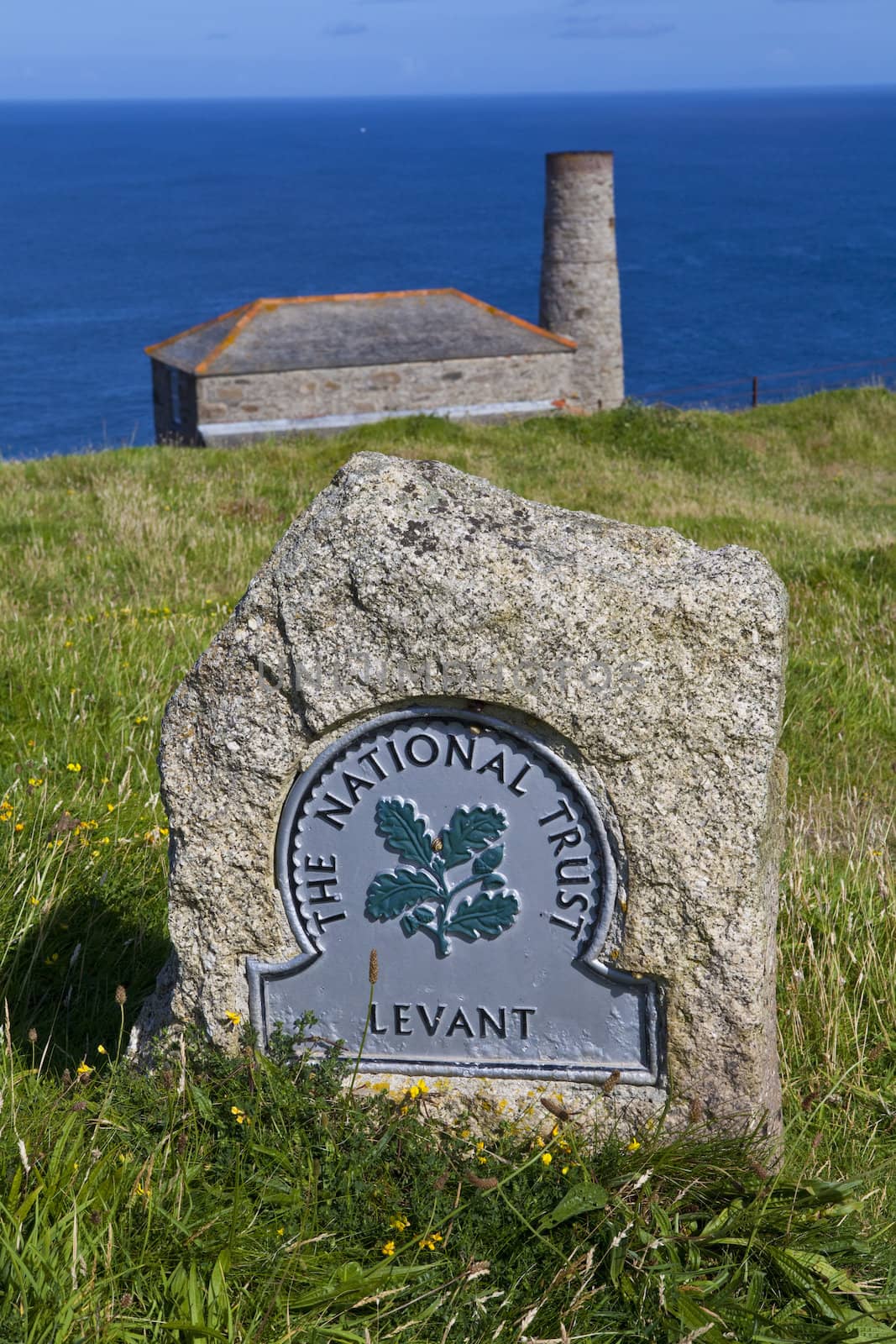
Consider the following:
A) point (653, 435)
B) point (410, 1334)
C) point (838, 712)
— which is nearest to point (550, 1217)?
point (410, 1334)

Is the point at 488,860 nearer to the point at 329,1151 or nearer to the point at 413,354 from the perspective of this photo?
the point at 329,1151

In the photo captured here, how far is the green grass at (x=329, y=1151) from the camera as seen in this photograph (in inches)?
99.9

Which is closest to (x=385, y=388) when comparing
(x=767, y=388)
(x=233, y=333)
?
(x=233, y=333)

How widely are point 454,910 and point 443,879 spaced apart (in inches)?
3.4

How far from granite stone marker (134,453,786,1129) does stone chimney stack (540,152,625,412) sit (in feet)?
86.7

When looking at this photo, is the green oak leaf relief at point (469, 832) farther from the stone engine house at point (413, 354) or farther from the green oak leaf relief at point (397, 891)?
the stone engine house at point (413, 354)

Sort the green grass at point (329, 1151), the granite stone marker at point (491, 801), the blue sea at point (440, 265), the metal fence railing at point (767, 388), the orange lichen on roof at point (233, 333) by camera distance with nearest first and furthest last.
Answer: the green grass at point (329, 1151)
the granite stone marker at point (491, 801)
the orange lichen on roof at point (233, 333)
the metal fence railing at point (767, 388)
the blue sea at point (440, 265)

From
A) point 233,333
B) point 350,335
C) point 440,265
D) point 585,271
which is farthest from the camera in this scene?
point 440,265

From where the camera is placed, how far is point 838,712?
6.25m

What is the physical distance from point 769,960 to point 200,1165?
1.45 meters

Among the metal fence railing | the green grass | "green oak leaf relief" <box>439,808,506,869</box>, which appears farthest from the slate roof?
the metal fence railing

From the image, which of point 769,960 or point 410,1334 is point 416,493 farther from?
point 410,1334

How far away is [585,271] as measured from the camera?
93.6 ft

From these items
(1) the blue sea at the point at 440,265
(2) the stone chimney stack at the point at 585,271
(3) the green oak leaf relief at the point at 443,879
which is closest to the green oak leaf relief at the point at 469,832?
(3) the green oak leaf relief at the point at 443,879
